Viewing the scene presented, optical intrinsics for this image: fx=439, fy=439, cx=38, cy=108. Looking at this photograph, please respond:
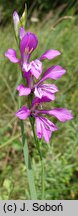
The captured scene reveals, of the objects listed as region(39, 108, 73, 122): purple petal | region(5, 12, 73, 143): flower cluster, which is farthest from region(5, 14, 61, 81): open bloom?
Result: region(39, 108, 73, 122): purple petal

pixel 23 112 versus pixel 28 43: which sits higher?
pixel 28 43

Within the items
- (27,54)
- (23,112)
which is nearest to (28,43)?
(27,54)

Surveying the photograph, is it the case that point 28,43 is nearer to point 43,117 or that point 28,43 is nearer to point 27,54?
point 27,54

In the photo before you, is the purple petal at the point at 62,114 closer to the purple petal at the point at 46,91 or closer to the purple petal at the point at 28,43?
the purple petal at the point at 46,91

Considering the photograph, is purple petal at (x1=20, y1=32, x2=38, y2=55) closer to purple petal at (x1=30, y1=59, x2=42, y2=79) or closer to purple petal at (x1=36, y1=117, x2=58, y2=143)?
purple petal at (x1=30, y1=59, x2=42, y2=79)

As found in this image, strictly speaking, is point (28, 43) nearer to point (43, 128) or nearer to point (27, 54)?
point (27, 54)

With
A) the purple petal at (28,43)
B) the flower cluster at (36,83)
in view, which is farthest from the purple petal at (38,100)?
the purple petal at (28,43)

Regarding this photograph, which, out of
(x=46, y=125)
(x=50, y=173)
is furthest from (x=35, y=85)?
(x=50, y=173)
